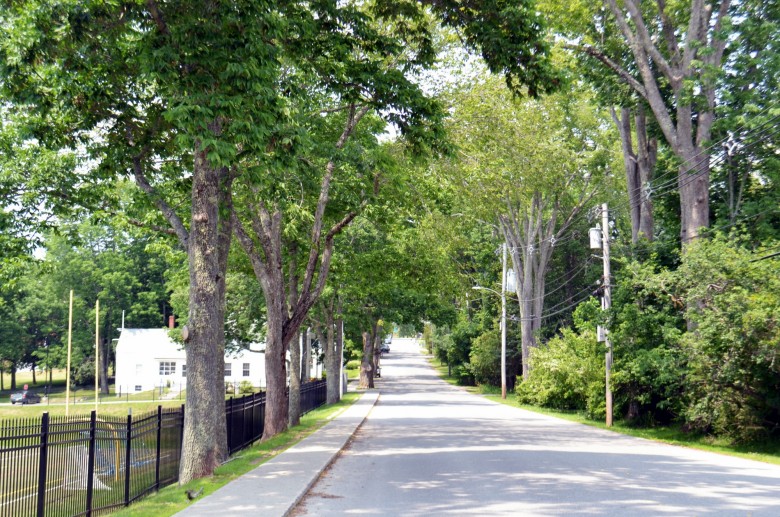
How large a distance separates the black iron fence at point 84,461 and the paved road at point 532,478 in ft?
9.38

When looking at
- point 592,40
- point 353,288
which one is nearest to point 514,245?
point 353,288

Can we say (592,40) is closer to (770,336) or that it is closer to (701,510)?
(770,336)

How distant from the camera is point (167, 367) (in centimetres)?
7050

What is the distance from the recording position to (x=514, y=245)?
141 feet

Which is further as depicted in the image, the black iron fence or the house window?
the house window

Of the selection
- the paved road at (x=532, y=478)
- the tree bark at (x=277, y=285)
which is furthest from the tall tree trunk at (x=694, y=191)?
the tree bark at (x=277, y=285)

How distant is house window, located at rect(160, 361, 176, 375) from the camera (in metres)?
70.4

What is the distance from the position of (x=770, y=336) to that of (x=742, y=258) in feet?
8.08

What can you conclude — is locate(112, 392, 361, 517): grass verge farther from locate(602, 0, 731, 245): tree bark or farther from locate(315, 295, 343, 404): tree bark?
locate(315, 295, 343, 404): tree bark

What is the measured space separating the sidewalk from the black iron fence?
1513 millimetres

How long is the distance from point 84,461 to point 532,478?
7031 millimetres

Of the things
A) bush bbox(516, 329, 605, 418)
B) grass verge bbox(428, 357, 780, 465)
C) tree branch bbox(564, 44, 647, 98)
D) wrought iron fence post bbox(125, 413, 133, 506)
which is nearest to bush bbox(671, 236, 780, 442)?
grass verge bbox(428, 357, 780, 465)

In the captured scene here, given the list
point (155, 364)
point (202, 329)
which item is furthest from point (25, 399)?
point (202, 329)

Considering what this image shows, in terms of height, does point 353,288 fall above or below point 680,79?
below
